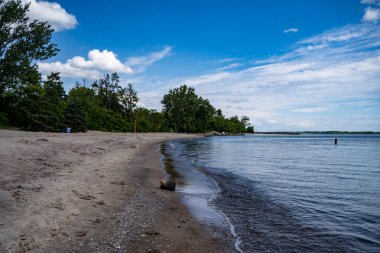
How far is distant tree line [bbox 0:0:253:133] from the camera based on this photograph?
2152cm

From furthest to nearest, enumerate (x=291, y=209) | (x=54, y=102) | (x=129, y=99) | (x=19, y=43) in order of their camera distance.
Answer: (x=129, y=99) < (x=54, y=102) < (x=19, y=43) < (x=291, y=209)

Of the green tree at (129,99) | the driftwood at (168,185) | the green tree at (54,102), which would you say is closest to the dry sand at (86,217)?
the driftwood at (168,185)

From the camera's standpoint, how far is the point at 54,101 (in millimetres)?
51625

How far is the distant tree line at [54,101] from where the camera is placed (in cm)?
2152

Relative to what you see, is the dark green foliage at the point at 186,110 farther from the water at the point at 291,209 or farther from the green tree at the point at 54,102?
the water at the point at 291,209

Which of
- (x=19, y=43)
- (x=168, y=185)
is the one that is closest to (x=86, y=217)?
(x=168, y=185)

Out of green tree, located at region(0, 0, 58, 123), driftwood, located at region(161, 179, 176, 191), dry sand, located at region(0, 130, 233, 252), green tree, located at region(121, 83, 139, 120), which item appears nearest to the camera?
dry sand, located at region(0, 130, 233, 252)

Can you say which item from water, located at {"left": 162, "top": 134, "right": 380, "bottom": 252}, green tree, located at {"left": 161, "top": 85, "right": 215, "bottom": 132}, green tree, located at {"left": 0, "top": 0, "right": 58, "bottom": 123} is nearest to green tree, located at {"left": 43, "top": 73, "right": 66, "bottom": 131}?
green tree, located at {"left": 0, "top": 0, "right": 58, "bottom": 123}

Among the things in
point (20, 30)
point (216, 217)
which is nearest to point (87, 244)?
point (216, 217)

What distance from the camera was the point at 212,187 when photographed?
48.3 feet

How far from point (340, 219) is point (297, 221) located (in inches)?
62.4

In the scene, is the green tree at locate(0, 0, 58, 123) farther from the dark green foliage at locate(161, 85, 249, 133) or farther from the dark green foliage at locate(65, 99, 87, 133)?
the dark green foliage at locate(161, 85, 249, 133)

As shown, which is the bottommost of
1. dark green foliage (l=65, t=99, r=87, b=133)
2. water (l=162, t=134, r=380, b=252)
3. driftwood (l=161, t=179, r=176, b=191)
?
water (l=162, t=134, r=380, b=252)

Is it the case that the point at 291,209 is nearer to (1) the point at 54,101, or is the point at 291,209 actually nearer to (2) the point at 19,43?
(2) the point at 19,43
